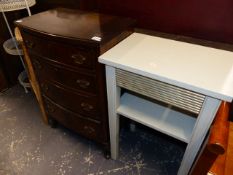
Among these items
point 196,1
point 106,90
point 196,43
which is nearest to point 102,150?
point 106,90

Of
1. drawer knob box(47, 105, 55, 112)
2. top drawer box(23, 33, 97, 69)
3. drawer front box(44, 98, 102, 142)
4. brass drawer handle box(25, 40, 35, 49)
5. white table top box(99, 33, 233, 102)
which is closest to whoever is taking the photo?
white table top box(99, 33, 233, 102)

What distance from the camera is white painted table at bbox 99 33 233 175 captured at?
29.5 inches

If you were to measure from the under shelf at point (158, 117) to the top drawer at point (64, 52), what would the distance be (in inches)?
13.0

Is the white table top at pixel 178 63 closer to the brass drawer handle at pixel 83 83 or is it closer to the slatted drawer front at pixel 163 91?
the slatted drawer front at pixel 163 91

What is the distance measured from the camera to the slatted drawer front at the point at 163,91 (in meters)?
0.78

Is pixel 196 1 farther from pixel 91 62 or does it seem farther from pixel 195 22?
pixel 91 62

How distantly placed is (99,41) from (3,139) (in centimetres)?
126

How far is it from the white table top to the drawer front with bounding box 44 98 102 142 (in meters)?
0.51

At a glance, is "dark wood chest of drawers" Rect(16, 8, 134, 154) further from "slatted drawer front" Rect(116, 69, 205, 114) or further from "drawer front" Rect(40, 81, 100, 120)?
"slatted drawer front" Rect(116, 69, 205, 114)

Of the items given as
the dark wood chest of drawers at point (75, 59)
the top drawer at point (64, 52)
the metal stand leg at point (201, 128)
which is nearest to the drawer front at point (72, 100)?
the dark wood chest of drawers at point (75, 59)

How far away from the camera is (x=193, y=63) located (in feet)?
2.83

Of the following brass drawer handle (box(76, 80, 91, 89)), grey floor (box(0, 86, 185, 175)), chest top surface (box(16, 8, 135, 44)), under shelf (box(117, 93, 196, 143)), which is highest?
chest top surface (box(16, 8, 135, 44))

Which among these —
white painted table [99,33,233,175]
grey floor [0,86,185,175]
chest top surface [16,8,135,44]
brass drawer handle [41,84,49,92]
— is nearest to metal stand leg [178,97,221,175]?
white painted table [99,33,233,175]

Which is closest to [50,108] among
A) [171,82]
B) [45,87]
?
[45,87]
